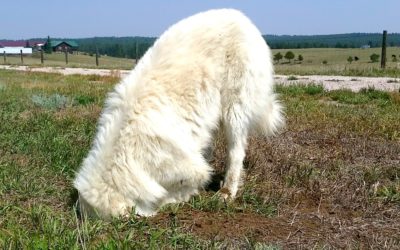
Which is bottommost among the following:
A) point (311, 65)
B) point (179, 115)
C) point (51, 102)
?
point (311, 65)

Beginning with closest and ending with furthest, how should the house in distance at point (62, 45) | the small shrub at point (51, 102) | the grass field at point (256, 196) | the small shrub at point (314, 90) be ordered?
the grass field at point (256, 196) → the small shrub at point (51, 102) → the small shrub at point (314, 90) → the house in distance at point (62, 45)

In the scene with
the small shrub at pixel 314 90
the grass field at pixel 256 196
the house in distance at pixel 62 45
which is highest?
the small shrub at pixel 314 90

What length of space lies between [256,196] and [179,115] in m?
0.96

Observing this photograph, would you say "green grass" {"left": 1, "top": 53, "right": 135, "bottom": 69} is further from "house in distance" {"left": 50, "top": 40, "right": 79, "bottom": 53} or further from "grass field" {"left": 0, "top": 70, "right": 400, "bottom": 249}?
"house in distance" {"left": 50, "top": 40, "right": 79, "bottom": 53}

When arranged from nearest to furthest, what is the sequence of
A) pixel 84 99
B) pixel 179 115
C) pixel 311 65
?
pixel 179 115 < pixel 84 99 < pixel 311 65

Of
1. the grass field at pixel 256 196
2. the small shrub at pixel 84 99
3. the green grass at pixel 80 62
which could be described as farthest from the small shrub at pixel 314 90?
the green grass at pixel 80 62

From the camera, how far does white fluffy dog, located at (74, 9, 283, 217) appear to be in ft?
12.3

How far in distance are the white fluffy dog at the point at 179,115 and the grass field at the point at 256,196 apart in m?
0.19

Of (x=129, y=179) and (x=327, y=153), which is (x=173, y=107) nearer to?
(x=129, y=179)

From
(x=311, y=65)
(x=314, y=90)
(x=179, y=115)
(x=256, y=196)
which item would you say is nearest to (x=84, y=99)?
(x=314, y=90)

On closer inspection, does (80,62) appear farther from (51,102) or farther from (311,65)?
(51,102)

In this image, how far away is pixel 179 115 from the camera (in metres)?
4.05

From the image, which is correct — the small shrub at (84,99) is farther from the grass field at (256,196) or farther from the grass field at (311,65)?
the grass field at (311,65)

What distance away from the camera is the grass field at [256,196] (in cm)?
335
